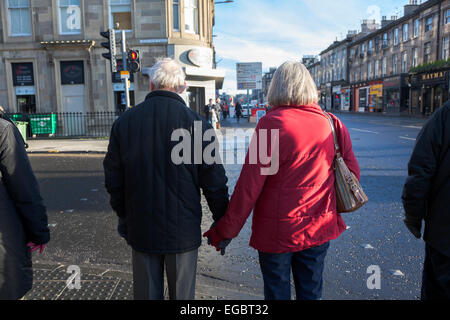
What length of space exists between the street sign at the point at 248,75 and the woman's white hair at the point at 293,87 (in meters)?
26.0

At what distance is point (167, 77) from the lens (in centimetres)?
229

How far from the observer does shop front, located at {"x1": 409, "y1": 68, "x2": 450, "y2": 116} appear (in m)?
31.2

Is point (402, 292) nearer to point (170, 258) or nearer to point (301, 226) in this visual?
point (301, 226)

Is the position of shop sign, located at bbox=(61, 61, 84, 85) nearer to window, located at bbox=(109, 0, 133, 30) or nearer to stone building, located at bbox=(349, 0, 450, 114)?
window, located at bbox=(109, 0, 133, 30)

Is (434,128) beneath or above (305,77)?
beneath

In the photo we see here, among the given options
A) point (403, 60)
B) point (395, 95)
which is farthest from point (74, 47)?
point (403, 60)

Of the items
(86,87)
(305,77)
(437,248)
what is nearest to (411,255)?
(437,248)

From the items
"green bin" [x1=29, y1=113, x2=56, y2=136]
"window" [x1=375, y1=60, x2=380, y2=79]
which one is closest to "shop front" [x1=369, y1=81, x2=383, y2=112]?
"window" [x1=375, y1=60, x2=380, y2=79]

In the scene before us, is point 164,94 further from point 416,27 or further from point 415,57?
point 416,27

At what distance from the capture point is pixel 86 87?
1861 centimetres

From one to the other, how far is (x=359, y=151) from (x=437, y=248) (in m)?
10.3

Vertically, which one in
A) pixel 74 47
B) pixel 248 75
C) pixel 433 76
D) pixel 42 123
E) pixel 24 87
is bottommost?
pixel 42 123

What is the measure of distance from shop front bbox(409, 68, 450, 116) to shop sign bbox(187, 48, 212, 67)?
856 inches

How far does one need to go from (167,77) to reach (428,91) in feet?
125
